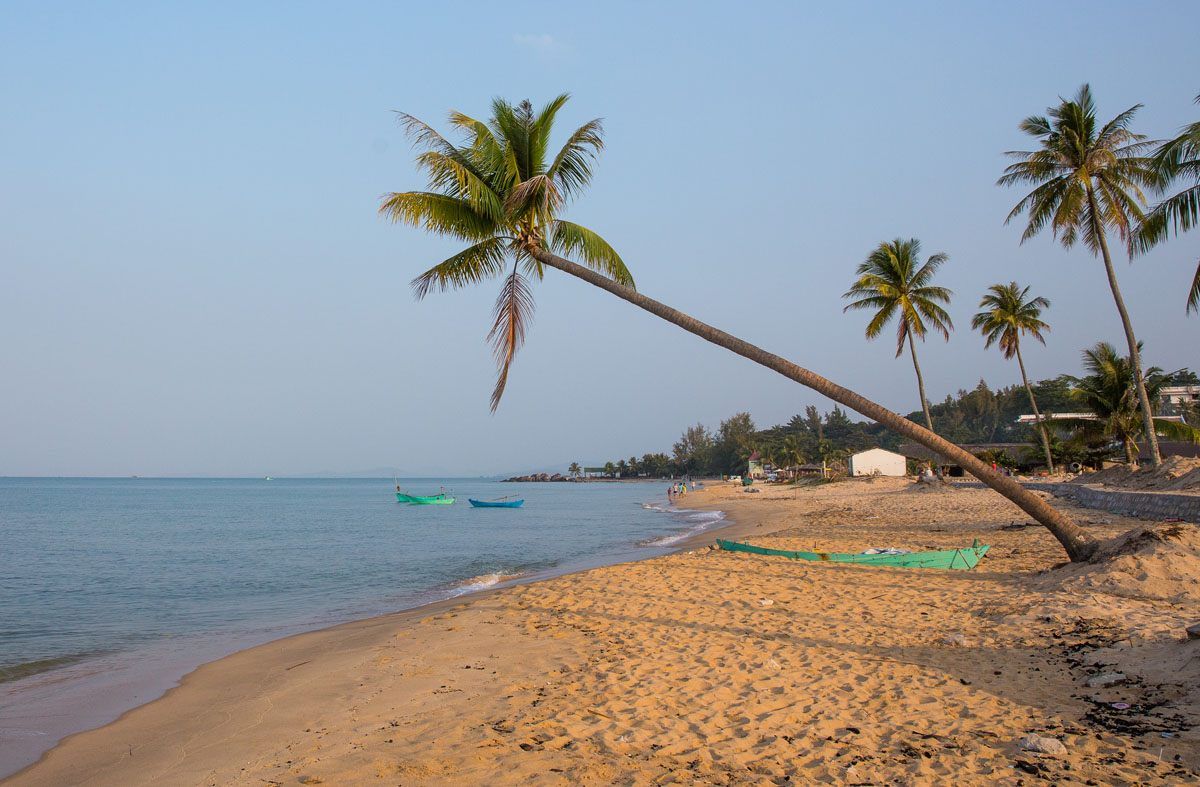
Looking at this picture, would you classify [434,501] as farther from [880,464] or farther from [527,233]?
[527,233]

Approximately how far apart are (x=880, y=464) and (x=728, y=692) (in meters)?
61.7

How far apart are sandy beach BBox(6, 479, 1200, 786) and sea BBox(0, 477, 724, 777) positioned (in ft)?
4.47

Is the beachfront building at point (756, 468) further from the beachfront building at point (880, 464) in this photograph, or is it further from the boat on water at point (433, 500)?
the boat on water at point (433, 500)

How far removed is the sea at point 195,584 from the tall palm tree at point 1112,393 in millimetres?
17372

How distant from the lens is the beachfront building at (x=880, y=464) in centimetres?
6275

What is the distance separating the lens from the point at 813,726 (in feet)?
18.2

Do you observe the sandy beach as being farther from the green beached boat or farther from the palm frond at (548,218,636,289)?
the palm frond at (548,218,636,289)

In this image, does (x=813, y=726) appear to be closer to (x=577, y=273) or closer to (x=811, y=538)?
(x=577, y=273)

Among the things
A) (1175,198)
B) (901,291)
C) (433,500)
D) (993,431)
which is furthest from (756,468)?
(1175,198)

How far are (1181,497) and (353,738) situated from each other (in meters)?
18.4

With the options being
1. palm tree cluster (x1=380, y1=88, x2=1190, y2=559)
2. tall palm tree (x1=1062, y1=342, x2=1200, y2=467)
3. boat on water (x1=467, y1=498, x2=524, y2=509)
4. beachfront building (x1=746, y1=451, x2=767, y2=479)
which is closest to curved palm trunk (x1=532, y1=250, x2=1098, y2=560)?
palm tree cluster (x1=380, y1=88, x2=1190, y2=559)

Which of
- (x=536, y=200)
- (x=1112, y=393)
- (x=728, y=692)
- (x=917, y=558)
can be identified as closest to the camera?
(x=728, y=692)

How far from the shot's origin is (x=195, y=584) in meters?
19.9

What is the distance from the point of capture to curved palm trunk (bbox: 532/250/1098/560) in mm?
10344
